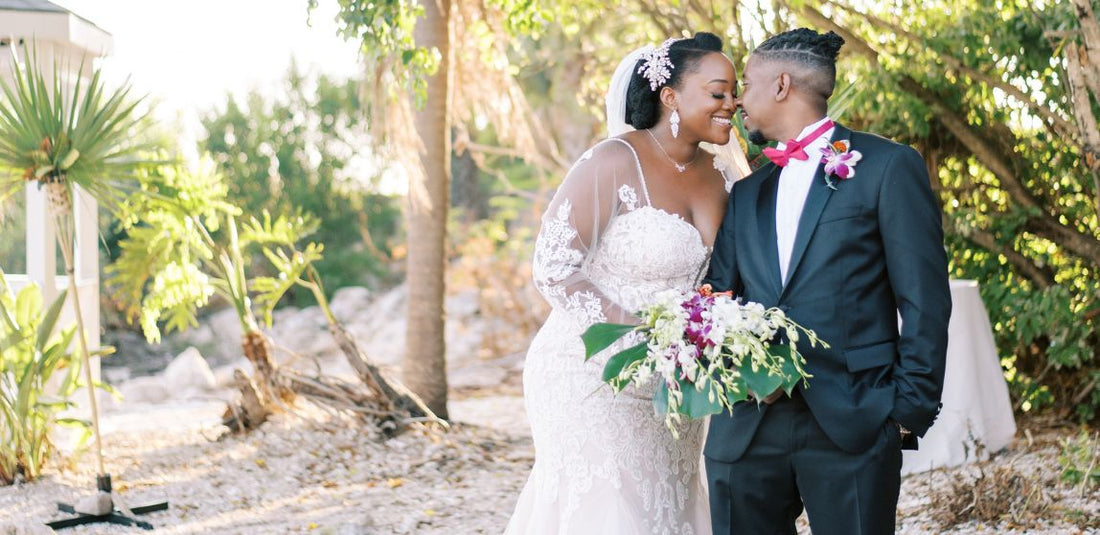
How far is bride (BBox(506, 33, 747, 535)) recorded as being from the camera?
3.38m

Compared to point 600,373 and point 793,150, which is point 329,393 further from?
point 793,150

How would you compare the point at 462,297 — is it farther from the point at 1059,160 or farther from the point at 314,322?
the point at 1059,160

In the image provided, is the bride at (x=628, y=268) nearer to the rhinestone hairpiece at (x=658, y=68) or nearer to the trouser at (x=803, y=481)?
the rhinestone hairpiece at (x=658, y=68)

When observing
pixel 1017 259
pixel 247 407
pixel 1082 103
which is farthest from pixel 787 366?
pixel 247 407

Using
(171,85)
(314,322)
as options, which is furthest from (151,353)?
(171,85)

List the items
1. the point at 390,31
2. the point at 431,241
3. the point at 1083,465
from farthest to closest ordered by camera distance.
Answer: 1. the point at 431,241
2. the point at 390,31
3. the point at 1083,465

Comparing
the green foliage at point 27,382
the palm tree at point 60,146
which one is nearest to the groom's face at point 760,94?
the palm tree at point 60,146

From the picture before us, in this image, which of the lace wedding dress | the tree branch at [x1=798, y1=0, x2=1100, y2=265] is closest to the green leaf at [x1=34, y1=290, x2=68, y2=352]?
the lace wedding dress

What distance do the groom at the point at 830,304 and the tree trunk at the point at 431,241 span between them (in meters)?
5.23

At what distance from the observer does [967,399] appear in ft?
20.1

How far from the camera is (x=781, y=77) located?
2.89 m

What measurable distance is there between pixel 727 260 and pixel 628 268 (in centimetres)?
53

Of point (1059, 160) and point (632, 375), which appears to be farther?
point (1059, 160)

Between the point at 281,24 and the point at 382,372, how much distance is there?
865 centimetres
